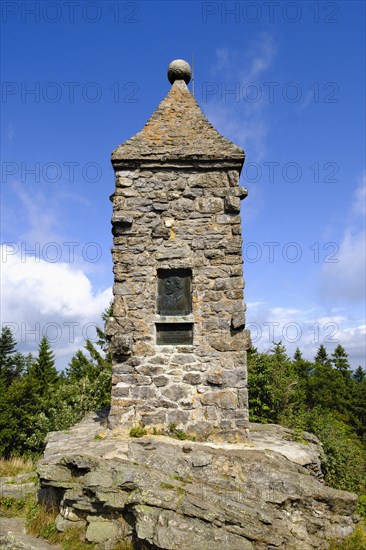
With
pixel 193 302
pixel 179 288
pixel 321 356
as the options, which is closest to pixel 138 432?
pixel 193 302

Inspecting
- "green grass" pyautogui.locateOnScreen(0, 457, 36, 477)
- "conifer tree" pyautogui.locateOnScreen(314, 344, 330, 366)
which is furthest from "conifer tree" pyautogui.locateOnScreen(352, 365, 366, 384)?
"green grass" pyautogui.locateOnScreen(0, 457, 36, 477)

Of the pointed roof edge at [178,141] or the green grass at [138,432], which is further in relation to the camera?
the pointed roof edge at [178,141]

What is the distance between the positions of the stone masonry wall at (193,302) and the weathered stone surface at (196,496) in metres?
0.85

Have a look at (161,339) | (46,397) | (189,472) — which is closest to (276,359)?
(161,339)

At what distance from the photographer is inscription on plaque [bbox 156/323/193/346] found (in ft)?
23.9

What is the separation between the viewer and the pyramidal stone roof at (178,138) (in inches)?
305

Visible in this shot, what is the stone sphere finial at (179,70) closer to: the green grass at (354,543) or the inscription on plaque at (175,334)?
the inscription on plaque at (175,334)

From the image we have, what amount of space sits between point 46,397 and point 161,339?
81.2ft

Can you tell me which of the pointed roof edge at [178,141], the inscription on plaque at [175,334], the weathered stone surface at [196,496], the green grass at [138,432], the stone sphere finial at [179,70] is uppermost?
the stone sphere finial at [179,70]

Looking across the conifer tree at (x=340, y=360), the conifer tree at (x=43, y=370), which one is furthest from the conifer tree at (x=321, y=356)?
the conifer tree at (x=43, y=370)

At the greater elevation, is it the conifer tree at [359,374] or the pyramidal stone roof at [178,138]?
the pyramidal stone roof at [178,138]

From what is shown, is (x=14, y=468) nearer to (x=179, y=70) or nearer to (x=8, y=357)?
(x=179, y=70)

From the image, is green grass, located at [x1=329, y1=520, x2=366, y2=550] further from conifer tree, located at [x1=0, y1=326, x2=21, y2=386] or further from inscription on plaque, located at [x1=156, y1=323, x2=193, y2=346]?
conifer tree, located at [x1=0, y1=326, x2=21, y2=386]

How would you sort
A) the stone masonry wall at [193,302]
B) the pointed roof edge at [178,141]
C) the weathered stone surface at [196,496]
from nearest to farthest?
the weathered stone surface at [196,496] < the stone masonry wall at [193,302] < the pointed roof edge at [178,141]
